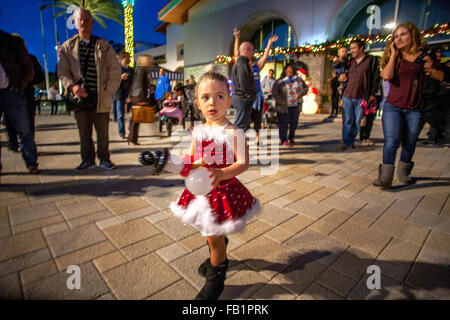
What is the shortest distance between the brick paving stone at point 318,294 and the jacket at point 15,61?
13.4ft

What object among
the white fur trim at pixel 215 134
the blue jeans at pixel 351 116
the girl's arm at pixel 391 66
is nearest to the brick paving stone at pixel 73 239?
the white fur trim at pixel 215 134

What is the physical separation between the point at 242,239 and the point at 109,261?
99cm

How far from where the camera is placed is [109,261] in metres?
1.71

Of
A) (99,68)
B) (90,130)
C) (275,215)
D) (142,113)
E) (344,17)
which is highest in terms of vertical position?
(344,17)

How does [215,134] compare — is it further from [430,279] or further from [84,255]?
[430,279]

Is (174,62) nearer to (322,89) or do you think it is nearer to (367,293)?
(322,89)

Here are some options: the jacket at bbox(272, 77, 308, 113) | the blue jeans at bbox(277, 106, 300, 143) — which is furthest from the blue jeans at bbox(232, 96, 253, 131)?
the blue jeans at bbox(277, 106, 300, 143)

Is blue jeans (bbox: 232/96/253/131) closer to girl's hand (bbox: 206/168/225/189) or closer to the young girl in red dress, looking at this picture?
the young girl in red dress

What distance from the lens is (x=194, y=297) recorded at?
4.68ft

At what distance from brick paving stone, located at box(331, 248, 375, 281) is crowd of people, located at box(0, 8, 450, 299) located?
29.3 inches

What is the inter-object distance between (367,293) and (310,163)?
296cm

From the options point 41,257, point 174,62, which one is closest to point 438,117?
point 41,257

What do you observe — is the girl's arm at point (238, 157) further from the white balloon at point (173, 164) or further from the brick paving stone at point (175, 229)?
the brick paving stone at point (175, 229)

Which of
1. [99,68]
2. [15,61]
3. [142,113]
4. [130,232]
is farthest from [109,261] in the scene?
[142,113]
